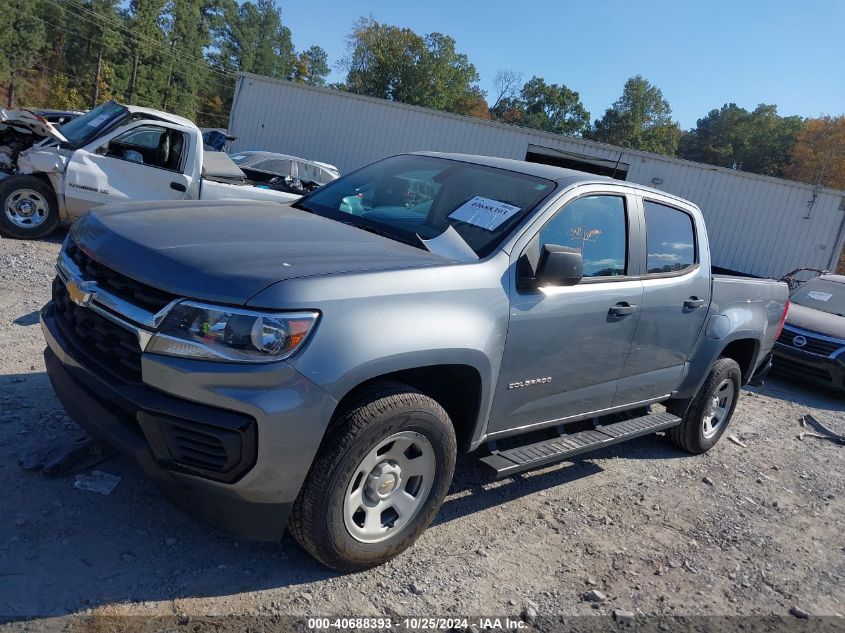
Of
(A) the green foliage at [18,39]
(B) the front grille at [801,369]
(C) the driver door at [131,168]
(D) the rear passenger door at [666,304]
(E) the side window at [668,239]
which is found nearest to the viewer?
(D) the rear passenger door at [666,304]

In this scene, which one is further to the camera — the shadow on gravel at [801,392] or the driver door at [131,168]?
the shadow on gravel at [801,392]

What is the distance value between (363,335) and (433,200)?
1446 millimetres

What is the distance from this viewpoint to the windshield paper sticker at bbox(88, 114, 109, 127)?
849cm

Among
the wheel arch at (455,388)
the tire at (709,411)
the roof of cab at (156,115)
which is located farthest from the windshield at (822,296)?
the roof of cab at (156,115)

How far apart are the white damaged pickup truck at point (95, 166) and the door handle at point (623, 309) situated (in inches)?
245

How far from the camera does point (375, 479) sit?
2.90 metres

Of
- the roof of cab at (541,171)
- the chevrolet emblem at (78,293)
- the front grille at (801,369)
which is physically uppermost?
the roof of cab at (541,171)

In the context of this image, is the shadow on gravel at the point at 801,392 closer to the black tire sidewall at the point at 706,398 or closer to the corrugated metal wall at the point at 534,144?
the black tire sidewall at the point at 706,398

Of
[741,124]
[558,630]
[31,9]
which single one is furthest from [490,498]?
[741,124]

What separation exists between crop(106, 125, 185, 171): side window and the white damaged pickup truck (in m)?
0.01

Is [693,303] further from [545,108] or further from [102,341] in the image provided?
[545,108]

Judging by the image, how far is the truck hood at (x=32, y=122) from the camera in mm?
8242

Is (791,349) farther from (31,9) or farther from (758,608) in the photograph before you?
(31,9)

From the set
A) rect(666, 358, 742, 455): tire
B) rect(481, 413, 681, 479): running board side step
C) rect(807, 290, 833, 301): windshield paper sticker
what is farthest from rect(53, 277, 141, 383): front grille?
rect(807, 290, 833, 301): windshield paper sticker
